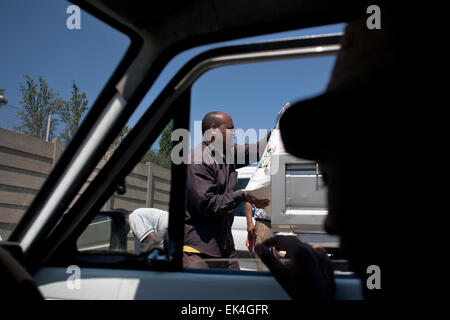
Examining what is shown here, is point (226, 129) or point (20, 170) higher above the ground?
point (226, 129)

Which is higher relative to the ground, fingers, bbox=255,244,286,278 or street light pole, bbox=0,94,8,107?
street light pole, bbox=0,94,8,107

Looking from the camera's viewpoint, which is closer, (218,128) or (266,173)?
(266,173)

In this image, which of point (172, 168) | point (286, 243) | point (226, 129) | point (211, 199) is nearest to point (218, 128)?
point (226, 129)

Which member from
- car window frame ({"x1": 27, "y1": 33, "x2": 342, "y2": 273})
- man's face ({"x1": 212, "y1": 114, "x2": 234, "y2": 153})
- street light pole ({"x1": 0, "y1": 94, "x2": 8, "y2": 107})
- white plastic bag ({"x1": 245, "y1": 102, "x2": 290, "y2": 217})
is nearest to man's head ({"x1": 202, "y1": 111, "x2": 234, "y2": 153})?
man's face ({"x1": 212, "y1": 114, "x2": 234, "y2": 153})

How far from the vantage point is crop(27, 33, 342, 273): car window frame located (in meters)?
1.55

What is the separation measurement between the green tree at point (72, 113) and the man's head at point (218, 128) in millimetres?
1297

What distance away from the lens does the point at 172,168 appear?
162cm

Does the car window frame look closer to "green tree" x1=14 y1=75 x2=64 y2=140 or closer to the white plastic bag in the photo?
"green tree" x1=14 y1=75 x2=64 y2=140

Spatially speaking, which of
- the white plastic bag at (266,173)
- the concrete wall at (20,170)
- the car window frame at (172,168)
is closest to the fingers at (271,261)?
the car window frame at (172,168)

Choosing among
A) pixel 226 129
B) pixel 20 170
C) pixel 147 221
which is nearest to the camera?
pixel 20 170

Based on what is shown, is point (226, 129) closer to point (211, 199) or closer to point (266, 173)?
point (266, 173)

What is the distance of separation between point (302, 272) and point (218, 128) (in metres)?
1.58

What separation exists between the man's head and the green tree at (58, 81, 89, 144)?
1297mm

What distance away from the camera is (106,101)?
1441 millimetres
